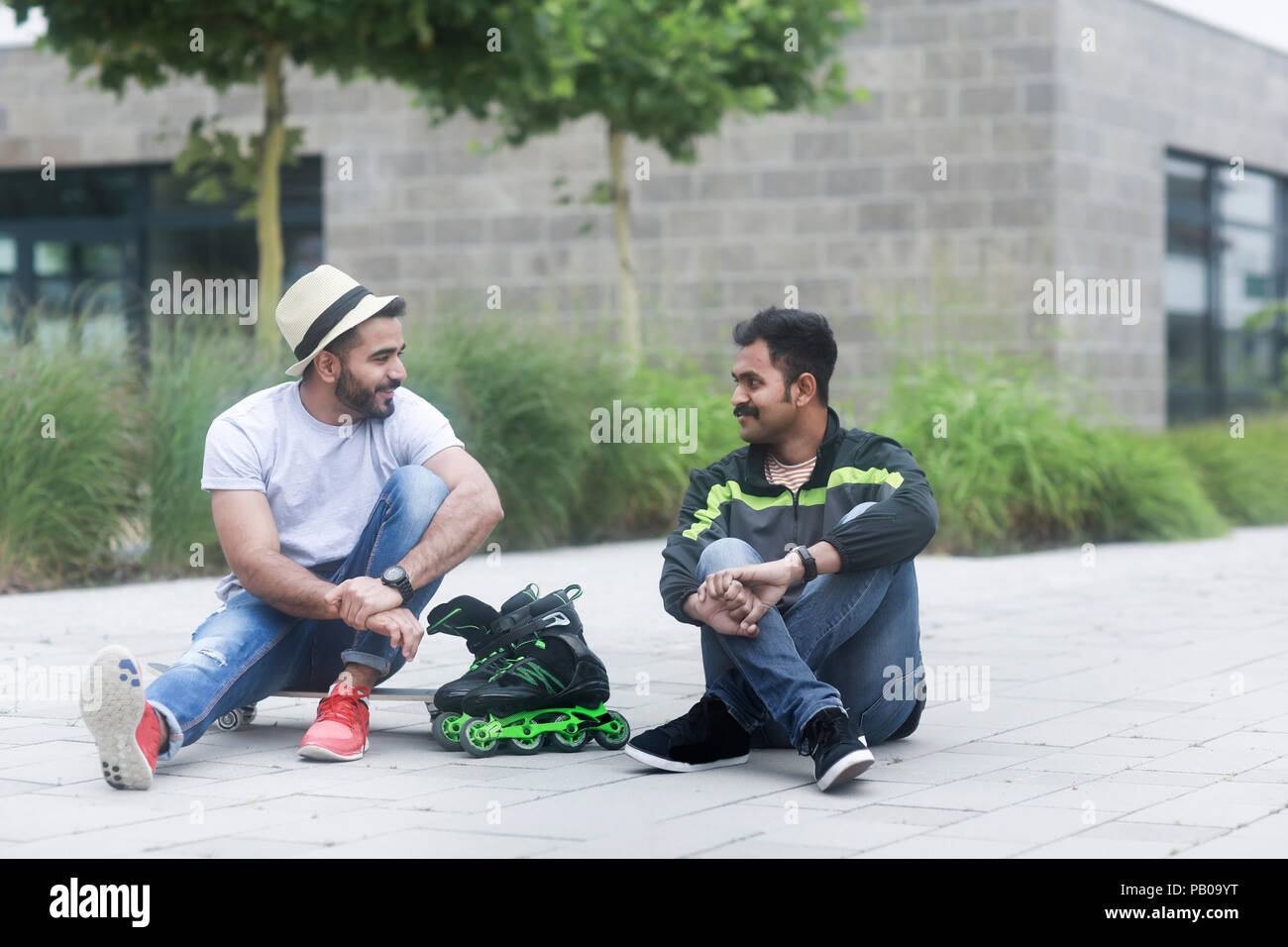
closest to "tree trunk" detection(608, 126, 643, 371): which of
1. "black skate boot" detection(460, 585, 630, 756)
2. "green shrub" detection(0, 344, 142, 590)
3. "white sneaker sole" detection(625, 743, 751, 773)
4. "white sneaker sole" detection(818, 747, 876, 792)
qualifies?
"green shrub" detection(0, 344, 142, 590)

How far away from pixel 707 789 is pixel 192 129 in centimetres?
821

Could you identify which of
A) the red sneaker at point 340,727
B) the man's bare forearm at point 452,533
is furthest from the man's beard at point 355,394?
the red sneaker at point 340,727

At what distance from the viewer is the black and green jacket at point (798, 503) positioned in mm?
4242

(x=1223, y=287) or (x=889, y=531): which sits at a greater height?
(x=1223, y=287)

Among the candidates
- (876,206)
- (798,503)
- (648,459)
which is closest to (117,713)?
(798,503)

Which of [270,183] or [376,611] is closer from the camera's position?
[376,611]

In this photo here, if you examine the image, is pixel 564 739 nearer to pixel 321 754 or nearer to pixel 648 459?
pixel 321 754

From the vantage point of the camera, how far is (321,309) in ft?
15.2

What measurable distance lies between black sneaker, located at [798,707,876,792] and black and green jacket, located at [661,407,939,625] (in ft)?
1.19

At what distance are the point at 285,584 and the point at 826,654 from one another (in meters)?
1.35

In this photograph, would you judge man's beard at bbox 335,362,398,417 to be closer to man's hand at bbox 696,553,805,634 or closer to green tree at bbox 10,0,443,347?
man's hand at bbox 696,553,805,634

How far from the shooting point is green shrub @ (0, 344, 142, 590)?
26.7 ft

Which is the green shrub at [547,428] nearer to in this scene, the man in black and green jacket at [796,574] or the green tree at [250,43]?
the green tree at [250,43]
